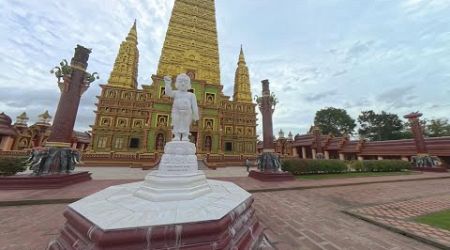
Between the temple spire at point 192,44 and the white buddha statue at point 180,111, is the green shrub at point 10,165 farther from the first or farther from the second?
the temple spire at point 192,44

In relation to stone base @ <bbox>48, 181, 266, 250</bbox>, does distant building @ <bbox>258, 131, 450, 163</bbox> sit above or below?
above

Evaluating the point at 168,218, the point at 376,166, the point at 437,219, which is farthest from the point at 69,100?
the point at 376,166

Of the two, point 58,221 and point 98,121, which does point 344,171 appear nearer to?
point 58,221

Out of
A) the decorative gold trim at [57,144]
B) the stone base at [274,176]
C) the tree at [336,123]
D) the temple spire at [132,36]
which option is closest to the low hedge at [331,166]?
the stone base at [274,176]

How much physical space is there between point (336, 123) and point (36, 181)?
5291cm

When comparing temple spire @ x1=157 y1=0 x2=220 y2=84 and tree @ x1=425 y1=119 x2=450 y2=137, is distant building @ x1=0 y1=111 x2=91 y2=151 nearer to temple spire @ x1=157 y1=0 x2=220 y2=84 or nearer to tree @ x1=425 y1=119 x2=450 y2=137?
temple spire @ x1=157 y1=0 x2=220 y2=84

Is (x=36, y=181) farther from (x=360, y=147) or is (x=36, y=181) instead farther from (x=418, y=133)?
(x=360, y=147)

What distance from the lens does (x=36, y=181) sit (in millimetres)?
6828

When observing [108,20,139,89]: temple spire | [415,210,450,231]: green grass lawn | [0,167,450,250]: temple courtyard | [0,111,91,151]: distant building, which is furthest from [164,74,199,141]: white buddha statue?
[0,111,91,151]: distant building

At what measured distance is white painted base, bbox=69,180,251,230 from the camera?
2.04 m

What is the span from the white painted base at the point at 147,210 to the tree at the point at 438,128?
4911cm

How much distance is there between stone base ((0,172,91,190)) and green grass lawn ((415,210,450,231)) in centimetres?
1182

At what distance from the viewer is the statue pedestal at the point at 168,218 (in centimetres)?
191

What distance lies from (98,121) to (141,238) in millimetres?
24050
